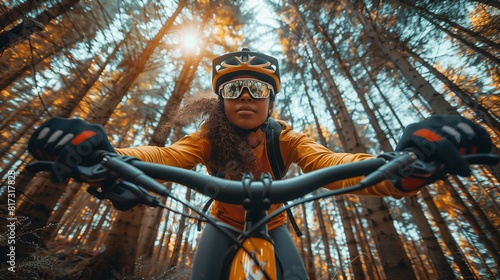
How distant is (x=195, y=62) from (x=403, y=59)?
6.48 m

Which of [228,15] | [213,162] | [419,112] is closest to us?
[213,162]

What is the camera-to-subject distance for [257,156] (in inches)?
103

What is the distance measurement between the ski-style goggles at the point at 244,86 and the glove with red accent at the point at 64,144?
141cm

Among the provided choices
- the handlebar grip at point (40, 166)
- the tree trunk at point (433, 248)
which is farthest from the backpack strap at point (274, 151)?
the tree trunk at point (433, 248)

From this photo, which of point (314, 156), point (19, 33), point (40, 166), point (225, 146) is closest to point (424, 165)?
point (314, 156)

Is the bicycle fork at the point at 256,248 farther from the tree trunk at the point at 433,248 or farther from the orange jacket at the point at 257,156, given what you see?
the tree trunk at the point at 433,248

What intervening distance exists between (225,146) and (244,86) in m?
0.68

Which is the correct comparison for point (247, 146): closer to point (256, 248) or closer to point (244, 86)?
point (244, 86)

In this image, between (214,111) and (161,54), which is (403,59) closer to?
(214,111)

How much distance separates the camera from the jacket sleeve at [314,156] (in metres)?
1.69

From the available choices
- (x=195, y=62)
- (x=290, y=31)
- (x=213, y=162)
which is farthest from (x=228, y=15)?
(x=213, y=162)

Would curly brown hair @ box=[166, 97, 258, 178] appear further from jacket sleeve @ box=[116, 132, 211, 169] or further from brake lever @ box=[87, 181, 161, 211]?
brake lever @ box=[87, 181, 161, 211]

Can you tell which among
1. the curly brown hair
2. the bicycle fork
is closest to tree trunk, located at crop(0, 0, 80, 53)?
the curly brown hair

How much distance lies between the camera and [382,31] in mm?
7242
